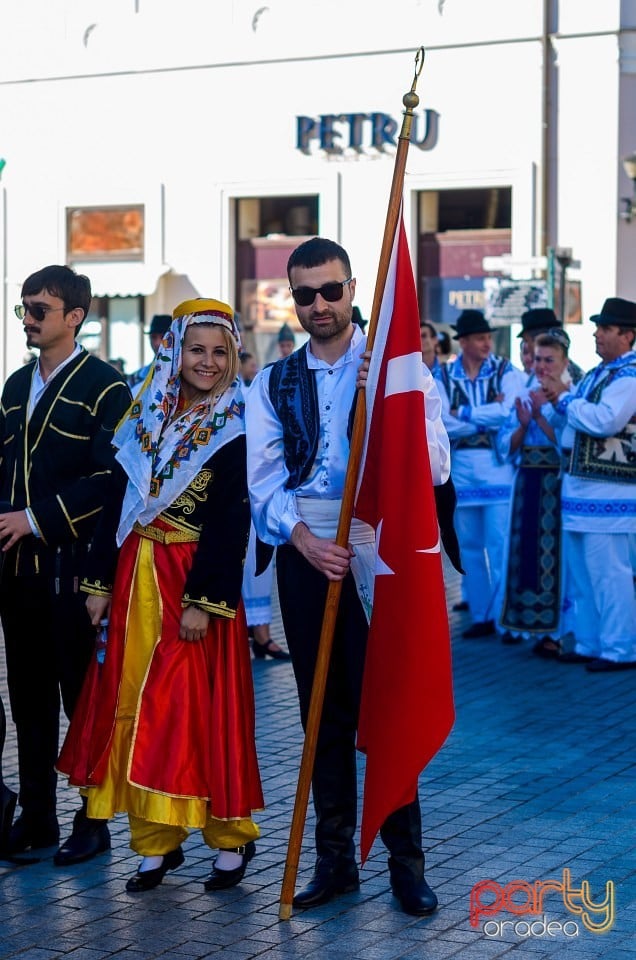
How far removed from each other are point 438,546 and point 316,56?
18579mm

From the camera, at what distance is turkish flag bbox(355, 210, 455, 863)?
15.8 feet

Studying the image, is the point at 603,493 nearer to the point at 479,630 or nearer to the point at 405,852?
the point at 479,630

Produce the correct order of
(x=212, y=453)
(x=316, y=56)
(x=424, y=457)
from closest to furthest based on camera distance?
(x=424, y=457) < (x=212, y=453) < (x=316, y=56)

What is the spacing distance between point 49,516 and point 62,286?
0.80m

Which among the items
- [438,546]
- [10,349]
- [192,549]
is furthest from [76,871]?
[10,349]

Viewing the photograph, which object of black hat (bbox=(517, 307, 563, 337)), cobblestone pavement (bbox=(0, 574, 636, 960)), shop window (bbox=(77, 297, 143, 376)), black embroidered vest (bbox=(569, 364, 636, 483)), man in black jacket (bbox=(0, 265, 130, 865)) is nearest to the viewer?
cobblestone pavement (bbox=(0, 574, 636, 960))

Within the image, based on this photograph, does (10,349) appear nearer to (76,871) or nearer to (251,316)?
(251,316)

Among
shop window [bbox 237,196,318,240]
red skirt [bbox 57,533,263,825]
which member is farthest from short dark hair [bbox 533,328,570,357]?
shop window [bbox 237,196,318,240]

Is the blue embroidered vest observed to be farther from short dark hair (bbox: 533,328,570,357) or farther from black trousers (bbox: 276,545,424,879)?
short dark hair (bbox: 533,328,570,357)

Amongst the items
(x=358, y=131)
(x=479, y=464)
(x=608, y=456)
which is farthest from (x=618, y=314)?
(x=358, y=131)

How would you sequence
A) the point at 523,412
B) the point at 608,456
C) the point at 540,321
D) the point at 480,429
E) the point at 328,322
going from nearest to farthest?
the point at 328,322 < the point at 608,456 < the point at 523,412 < the point at 480,429 < the point at 540,321

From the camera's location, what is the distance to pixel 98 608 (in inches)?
212

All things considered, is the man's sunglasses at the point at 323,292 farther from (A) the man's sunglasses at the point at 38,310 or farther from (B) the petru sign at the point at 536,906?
(B) the petru sign at the point at 536,906

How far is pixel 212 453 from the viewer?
5297mm
